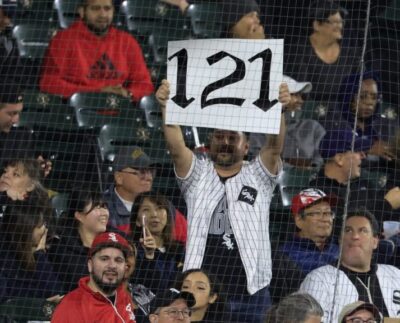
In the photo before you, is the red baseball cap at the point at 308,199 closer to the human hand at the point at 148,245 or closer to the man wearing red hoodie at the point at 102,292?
the human hand at the point at 148,245

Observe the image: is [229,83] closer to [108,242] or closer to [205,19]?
[108,242]

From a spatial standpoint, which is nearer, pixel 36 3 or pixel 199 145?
pixel 199 145

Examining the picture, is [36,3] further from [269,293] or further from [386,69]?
[269,293]

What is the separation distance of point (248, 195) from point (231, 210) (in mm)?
154

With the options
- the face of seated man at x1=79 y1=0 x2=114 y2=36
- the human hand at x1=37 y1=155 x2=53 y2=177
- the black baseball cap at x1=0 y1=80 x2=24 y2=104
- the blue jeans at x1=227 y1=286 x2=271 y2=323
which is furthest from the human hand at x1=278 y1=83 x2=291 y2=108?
the black baseball cap at x1=0 y1=80 x2=24 y2=104

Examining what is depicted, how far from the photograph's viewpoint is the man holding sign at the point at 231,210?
1023cm

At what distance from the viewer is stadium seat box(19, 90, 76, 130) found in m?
11.7

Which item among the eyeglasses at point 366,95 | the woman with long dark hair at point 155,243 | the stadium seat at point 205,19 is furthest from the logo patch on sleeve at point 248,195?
the stadium seat at point 205,19

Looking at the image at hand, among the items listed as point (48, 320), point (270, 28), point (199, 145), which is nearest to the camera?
point (48, 320)

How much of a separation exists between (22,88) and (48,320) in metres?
2.42

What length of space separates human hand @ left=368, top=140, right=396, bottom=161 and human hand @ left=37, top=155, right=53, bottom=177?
2250 millimetres

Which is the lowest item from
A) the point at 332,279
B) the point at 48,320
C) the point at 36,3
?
the point at 48,320

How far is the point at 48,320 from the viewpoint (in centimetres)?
1008

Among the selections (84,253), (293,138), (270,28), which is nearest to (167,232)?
(84,253)
